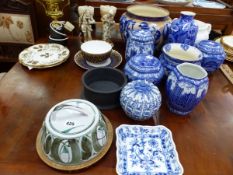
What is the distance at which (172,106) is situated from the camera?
0.65 m

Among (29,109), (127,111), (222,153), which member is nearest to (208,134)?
(222,153)

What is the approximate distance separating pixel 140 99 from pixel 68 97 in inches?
10.1

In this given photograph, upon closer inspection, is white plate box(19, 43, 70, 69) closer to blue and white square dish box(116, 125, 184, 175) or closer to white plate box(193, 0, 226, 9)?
blue and white square dish box(116, 125, 184, 175)

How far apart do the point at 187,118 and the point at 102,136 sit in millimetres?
282

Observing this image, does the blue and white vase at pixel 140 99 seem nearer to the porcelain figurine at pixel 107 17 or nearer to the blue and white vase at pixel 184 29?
the blue and white vase at pixel 184 29

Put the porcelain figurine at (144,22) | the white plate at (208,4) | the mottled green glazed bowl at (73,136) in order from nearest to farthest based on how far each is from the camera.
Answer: the mottled green glazed bowl at (73,136), the porcelain figurine at (144,22), the white plate at (208,4)

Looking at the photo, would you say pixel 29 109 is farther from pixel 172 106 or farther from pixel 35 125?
pixel 172 106

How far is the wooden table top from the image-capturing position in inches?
19.6

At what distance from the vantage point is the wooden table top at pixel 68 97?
1.63 feet

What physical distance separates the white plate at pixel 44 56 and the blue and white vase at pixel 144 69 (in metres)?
0.31

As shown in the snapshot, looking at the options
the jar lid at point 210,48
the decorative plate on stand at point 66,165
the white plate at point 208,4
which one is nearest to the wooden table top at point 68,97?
the decorative plate on stand at point 66,165

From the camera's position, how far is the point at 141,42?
28.4 inches

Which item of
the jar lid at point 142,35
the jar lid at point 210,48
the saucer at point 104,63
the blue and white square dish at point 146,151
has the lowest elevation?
the blue and white square dish at point 146,151

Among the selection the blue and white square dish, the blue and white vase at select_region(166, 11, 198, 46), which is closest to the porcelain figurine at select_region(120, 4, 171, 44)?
the blue and white vase at select_region(166, 11, 198, 46)
